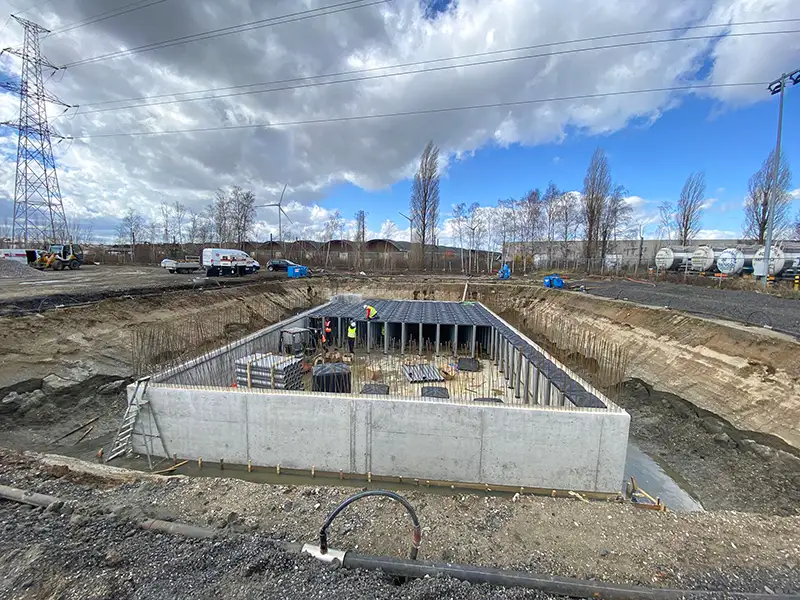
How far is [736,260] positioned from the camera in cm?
2783

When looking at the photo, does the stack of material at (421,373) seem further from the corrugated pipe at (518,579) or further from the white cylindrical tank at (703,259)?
the white cylindrical tank at (703,259)

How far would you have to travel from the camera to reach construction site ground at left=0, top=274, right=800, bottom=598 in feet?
10.7

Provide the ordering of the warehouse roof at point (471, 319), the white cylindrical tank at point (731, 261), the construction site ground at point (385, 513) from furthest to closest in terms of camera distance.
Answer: the white cylindrical tank at point (731, 261) → the warehouse roof at point (471, 319) → the construction site ground at point (385, 513)

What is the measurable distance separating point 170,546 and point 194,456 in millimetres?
6061

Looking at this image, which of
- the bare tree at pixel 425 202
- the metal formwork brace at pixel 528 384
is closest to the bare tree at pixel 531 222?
the bare tree at pixel 425 202

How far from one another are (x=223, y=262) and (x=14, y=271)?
1283cm

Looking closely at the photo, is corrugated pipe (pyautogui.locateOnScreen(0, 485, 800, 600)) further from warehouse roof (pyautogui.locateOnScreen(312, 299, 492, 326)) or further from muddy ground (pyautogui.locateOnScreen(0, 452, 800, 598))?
warehouse roof (pyautogui.locateOnScreen(312, 299, 492, 326))

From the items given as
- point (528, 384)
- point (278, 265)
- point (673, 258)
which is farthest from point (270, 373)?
point (673, 258)

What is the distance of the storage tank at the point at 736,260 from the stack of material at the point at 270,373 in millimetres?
35564

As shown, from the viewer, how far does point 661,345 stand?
42.8 ft

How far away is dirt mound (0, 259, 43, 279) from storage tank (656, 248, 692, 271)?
5177 cm

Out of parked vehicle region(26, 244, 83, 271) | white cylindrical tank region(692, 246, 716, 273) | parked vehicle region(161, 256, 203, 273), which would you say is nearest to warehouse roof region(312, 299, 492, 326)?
parked vehicle region(161, 256, 203, 273)

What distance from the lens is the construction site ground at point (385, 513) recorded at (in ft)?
10.7

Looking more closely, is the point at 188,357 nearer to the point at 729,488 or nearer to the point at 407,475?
the point at 407,475
